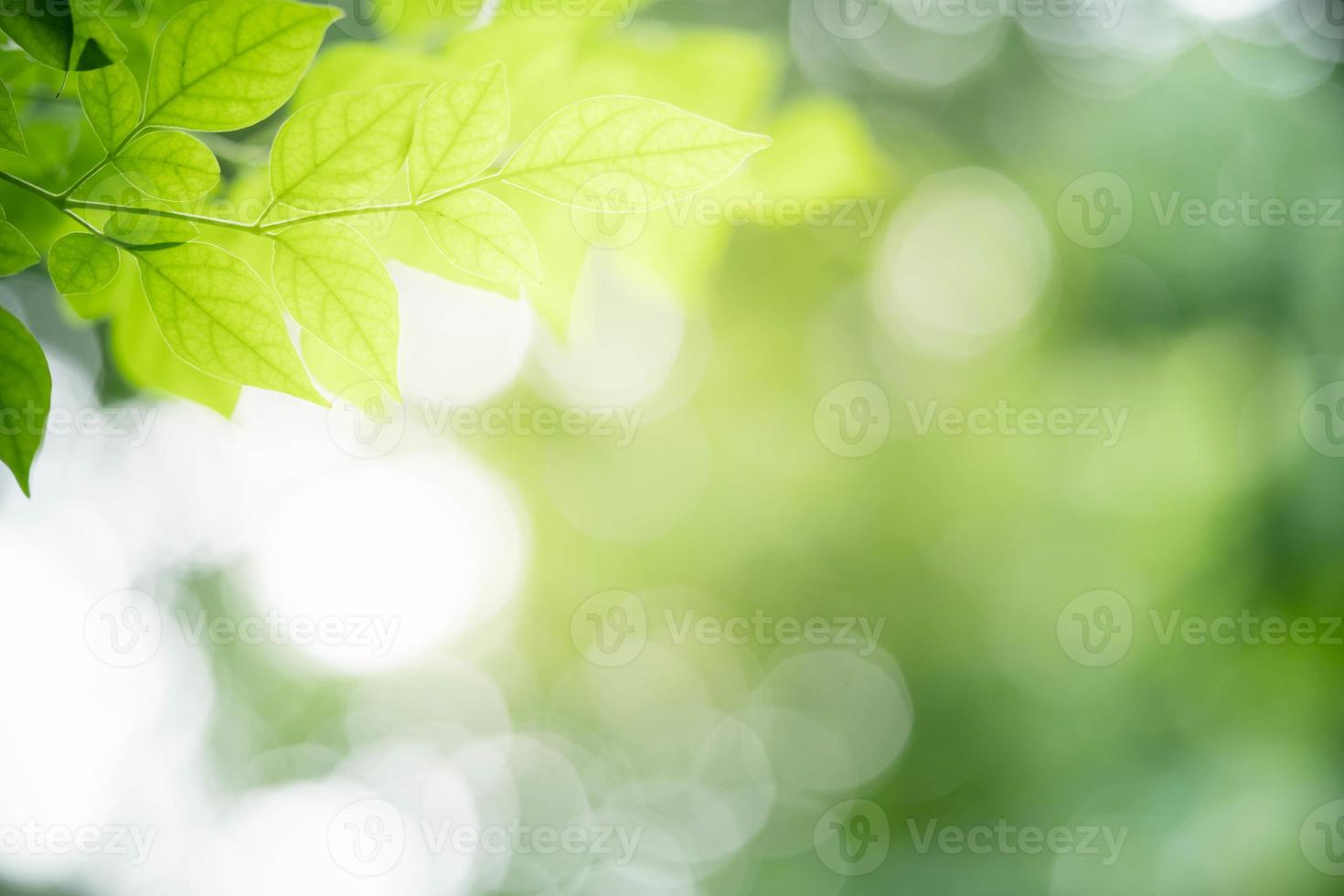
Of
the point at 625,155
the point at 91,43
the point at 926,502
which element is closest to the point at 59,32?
the point at 91,43

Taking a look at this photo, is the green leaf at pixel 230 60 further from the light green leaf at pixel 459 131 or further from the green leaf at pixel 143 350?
the green leaf at pixel 143 350

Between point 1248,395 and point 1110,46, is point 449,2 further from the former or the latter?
point 1110,46

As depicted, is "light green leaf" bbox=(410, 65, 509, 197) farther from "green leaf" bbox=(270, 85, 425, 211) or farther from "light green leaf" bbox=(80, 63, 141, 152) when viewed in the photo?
"light green leaf" bbox=(80, 63, 141, 152)

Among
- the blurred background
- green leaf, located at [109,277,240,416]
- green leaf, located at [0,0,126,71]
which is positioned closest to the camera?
green leaf, located at [0,0,126,71]

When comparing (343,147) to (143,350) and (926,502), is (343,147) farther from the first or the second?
(926,502)

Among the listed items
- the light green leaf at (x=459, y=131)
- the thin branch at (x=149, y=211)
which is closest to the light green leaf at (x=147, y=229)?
the thin branch at (x=149, y=211)

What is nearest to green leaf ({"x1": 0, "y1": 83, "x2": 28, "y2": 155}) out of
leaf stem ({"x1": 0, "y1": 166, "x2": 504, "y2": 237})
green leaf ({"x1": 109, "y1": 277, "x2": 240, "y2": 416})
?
leaf stem ({"x1": 0, "y1": 166, "x2": 504, "y2": 237})
